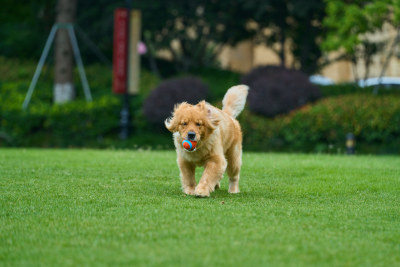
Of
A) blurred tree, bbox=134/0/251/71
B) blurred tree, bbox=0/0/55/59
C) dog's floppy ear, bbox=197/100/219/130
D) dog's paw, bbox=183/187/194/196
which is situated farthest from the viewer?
blurred tree, bbox=0/0/55/59

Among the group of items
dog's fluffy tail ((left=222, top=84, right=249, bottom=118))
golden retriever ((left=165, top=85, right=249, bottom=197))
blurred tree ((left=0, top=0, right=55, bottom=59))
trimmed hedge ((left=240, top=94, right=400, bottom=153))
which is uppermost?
blurred tree ((left=0, top=0, right=55, bottom=59))

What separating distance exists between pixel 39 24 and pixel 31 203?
2256 cm

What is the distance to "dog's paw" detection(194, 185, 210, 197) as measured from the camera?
8.23m

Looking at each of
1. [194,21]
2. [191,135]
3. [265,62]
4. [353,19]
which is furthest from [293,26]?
[191,135]

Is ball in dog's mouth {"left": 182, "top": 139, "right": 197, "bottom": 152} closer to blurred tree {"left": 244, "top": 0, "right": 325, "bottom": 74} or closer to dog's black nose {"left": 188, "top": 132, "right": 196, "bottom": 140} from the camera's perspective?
dog's black nose {"left": 188, "top": 132, "right": 196, "bottom": 140}

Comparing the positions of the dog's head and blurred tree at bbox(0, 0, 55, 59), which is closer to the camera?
the dog's head

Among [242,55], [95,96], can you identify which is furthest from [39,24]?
[242,55]

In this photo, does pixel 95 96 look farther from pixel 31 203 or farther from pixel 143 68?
pixel 31 203

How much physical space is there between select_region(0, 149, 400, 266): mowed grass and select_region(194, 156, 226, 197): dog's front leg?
0.15 metres

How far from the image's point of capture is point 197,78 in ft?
76.5

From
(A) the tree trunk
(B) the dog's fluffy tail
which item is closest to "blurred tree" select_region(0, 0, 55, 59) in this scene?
(A) the tree trunk

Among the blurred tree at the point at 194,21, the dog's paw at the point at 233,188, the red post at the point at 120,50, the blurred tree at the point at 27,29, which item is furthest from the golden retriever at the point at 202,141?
the blurred tree at the point at 27,29

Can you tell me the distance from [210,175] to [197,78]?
15141mm

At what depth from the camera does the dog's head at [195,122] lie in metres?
8.22
